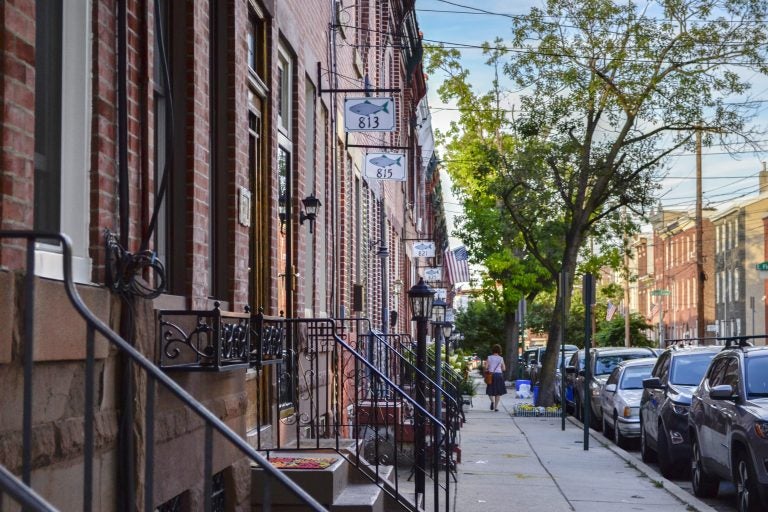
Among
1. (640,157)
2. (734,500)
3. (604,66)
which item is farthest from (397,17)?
(734,500)

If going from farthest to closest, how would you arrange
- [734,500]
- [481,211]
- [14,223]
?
[481,211] → [734,500] → [14,223]

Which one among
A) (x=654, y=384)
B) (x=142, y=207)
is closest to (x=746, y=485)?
(x=654, y=384)

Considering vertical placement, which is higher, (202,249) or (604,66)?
(604,66)

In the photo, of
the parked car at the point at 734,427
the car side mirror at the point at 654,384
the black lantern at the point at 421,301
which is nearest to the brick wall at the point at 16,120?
the parked car at the point at 734,427

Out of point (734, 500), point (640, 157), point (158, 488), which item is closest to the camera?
point (158, 488)

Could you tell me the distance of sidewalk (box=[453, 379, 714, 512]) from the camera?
12.5 meters

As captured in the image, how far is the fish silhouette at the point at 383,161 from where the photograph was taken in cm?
1812

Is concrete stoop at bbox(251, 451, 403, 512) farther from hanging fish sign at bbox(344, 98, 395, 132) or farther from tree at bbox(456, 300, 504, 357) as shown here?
tree at bbox(456, 300, 504, 357)

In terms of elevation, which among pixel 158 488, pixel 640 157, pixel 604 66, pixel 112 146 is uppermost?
pixel 604 66

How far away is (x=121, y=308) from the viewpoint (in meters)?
5.38

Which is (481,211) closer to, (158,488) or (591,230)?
(591,230)

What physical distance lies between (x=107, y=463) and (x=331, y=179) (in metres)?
9.46

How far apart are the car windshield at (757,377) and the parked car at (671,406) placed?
2.69m

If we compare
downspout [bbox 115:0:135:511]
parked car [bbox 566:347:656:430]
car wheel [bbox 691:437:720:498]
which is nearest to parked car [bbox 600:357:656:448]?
parked car [bbox 566:347:656:430]
